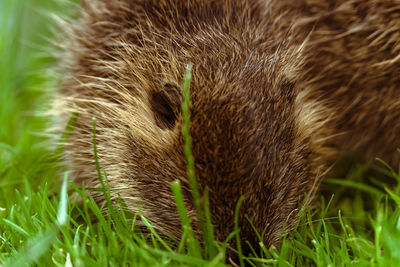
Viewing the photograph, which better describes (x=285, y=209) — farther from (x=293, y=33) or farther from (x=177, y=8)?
(x=177, y=8)

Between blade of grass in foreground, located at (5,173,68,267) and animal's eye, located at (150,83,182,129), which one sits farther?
animal's eye, located at (150,83,182,129)

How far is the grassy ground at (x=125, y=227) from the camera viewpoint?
7.44 feet

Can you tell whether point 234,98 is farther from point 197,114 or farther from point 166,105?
point 166,105

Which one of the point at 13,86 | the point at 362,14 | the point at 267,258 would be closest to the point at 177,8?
the point at 362,14

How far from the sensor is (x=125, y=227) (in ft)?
8.45

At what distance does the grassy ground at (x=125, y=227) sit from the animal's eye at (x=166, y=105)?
0.45 m

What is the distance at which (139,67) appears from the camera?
2.86m

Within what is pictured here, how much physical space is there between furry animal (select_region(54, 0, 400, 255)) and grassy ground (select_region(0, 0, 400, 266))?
140 millimetres

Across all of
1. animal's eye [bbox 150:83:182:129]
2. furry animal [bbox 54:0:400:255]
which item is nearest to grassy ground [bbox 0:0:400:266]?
furry animal [bbox 54:0:400:255]

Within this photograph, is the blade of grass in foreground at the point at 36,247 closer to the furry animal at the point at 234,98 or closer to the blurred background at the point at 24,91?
the furry animal at the point at 234,98

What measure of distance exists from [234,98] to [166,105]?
0.40 metres

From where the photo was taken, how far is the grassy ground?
2268 millimetres

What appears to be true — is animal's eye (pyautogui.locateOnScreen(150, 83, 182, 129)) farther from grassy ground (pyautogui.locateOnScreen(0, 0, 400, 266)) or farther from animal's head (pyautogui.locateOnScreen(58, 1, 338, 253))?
grassy ground (pyautogui.locateOnScreen(0, 0, 400, 266))

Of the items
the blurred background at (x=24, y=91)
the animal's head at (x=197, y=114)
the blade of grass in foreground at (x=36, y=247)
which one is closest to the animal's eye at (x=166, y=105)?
the animal's head at (x=197, y=114)
